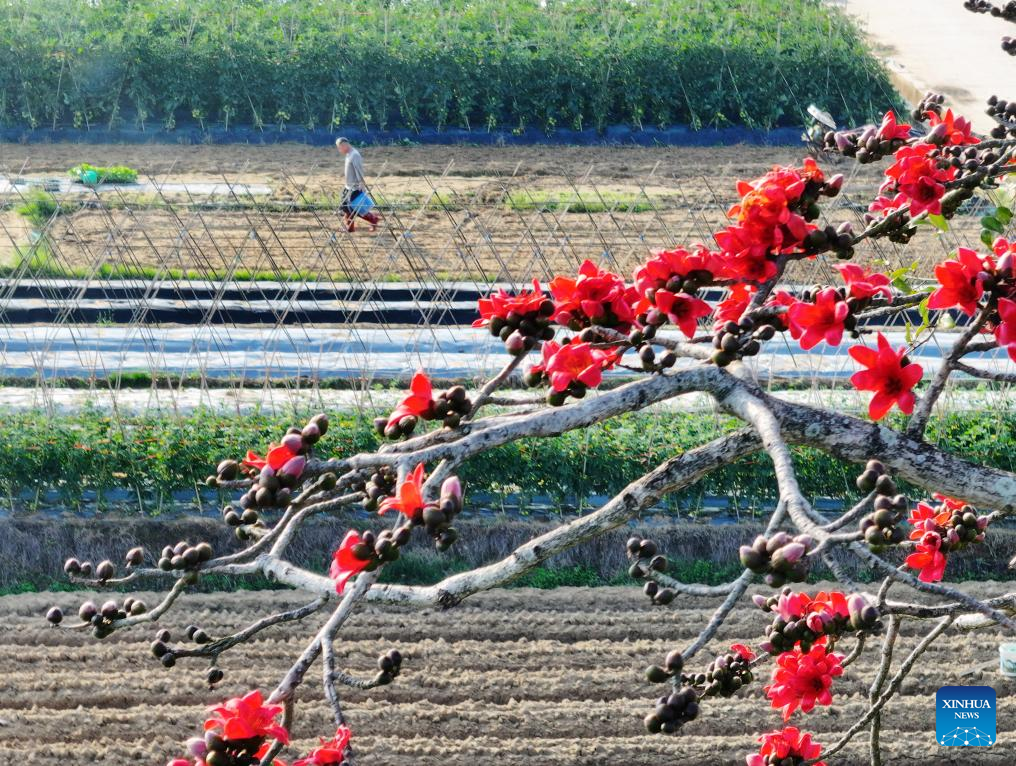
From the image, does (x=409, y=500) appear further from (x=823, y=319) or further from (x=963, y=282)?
(x=963, y=282)

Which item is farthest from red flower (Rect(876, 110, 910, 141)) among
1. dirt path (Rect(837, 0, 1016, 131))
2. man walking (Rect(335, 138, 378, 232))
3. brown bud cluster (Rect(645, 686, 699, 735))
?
dirt path (Rect(837, 0, 1016, 131))

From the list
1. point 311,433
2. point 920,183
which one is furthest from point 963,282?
point 311,433

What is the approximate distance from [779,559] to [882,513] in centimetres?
13

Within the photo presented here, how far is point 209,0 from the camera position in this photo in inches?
611

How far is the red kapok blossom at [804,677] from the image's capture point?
224 cm

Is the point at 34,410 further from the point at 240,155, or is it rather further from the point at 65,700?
the point at 240,155

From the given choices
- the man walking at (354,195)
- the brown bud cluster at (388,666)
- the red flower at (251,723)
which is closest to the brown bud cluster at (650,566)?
the brown bud cluster at (388,666)

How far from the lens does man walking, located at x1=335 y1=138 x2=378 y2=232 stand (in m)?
9.55

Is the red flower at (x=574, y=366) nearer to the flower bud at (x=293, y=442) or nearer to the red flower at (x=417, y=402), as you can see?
the red flower at (x=417, y=402)

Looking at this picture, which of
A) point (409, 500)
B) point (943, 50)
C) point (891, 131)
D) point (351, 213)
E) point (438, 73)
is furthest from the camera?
point (943, 50)

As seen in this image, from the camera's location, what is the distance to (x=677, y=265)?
5.86 feet

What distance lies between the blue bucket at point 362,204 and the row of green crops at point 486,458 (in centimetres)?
366

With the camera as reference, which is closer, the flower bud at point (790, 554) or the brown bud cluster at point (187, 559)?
the flower bud at point (790, 554)

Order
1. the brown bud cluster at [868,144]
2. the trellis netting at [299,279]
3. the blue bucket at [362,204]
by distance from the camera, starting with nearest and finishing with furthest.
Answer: the brown bud cluster at [868,144] → the trellis netting at [299,279] → the blue bucket at [362,204]
